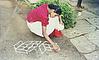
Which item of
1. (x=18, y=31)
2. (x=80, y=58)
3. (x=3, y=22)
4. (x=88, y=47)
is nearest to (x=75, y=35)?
(x=88, y=47)

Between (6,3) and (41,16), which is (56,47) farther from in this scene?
(6,3)

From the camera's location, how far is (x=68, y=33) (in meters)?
5.62

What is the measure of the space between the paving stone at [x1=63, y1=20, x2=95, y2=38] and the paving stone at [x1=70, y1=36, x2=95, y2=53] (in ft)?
0.68

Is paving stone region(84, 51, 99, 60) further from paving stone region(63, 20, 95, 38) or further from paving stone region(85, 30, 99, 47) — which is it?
paving stone region(63, 20, 95, 38)

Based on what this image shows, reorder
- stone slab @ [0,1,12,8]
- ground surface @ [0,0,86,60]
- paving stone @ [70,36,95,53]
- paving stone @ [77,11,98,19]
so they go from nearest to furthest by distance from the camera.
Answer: ground surface @ [0,0,86,60]
paving stone @ [70,36,95,53]
paving stone @ [77,11,98,19]
stone slab @ [0,1,12,8]

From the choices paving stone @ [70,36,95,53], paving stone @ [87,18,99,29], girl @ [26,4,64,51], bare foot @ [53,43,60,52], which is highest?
girl @ [26,4,64,51]

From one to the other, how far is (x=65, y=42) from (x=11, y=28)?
1.39 metres

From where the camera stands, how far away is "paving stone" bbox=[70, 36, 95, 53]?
498 cm

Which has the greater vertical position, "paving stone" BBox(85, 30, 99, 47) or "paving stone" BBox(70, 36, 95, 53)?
"paving stone" BBox(70, 36, 95, 53)

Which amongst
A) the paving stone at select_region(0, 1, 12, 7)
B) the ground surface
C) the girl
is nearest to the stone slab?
the paving stone at select_region(0, 1, 12, 7)

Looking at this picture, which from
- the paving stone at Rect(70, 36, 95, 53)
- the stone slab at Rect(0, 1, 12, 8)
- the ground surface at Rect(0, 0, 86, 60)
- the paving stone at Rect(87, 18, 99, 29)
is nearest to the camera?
the ground surface at Rect(0, 0, 86, 60)

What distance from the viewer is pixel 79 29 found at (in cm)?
584

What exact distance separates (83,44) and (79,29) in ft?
2.46

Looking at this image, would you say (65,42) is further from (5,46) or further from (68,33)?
(5,46)
